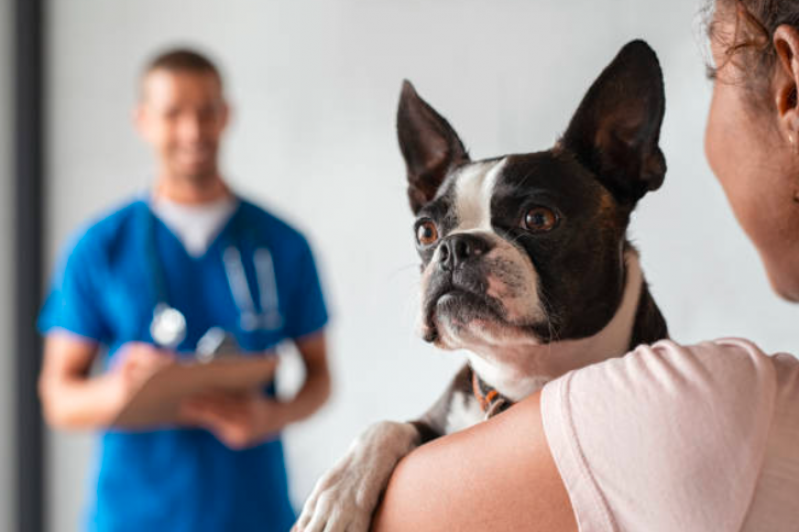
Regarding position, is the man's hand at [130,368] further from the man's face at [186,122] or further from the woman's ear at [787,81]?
the woman's ear at [787,81]

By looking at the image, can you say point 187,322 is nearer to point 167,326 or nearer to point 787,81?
point 167,326

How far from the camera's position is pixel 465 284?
65 centimetres

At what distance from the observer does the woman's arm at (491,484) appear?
582 millimetres

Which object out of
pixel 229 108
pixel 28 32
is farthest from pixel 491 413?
pixel 28 32

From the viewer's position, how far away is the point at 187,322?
6.23ft

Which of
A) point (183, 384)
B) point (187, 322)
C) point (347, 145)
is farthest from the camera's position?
point (187, 322)

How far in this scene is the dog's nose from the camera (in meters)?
0.64

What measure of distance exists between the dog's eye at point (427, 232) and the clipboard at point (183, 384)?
3.34ft

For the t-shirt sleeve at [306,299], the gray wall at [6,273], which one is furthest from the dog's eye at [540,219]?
the gray wall at [6,273]

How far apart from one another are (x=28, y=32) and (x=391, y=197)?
2774mm

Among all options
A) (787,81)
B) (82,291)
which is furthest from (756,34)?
(82,291)

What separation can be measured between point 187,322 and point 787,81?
1.51m

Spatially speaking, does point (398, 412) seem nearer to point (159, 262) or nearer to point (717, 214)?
point (717, 214)

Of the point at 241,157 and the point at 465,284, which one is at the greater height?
the point at 241,157
